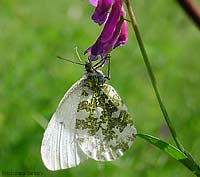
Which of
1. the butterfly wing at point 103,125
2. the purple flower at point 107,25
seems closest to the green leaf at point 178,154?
the butterfly wing at point 103,125

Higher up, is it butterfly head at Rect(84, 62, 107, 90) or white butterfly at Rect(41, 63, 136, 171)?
butterfly head at Rect(84, 62, 107, 90)

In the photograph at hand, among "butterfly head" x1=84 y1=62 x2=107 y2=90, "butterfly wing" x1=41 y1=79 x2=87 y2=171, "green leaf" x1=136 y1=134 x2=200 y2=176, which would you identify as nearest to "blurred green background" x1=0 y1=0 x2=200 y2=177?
"butterfly wing" x1=41 y1=79 x2=87 y2=171

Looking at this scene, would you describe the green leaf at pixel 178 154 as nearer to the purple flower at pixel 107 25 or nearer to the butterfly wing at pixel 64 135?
the purple flower at pixel 107 25

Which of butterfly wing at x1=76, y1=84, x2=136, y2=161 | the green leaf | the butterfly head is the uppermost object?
the butterfly head

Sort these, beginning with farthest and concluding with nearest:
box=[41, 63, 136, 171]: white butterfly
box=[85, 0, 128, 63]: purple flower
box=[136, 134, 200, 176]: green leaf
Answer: box=[41, 63, 136, 171]: white butterfly
box=[85, 0, 128, 63]: purple flower
box=[136, 134, 200, 176]: green leaf

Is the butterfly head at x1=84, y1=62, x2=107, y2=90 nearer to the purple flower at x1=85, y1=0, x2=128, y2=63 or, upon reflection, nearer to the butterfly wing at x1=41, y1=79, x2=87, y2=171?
the butterfly wing at x1=41, y1=79, x2=87, y2=171

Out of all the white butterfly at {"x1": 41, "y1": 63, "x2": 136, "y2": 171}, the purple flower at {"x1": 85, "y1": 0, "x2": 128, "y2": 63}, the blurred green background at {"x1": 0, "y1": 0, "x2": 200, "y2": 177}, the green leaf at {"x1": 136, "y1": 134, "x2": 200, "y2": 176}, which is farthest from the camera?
the blurred green background at {"x1": 0, "y1": 0, "x2": 200, "y2": 177}

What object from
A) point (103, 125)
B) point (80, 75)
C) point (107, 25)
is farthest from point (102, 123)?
point (80, 75)

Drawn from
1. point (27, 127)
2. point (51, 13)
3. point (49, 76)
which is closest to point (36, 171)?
point (27, 127)
